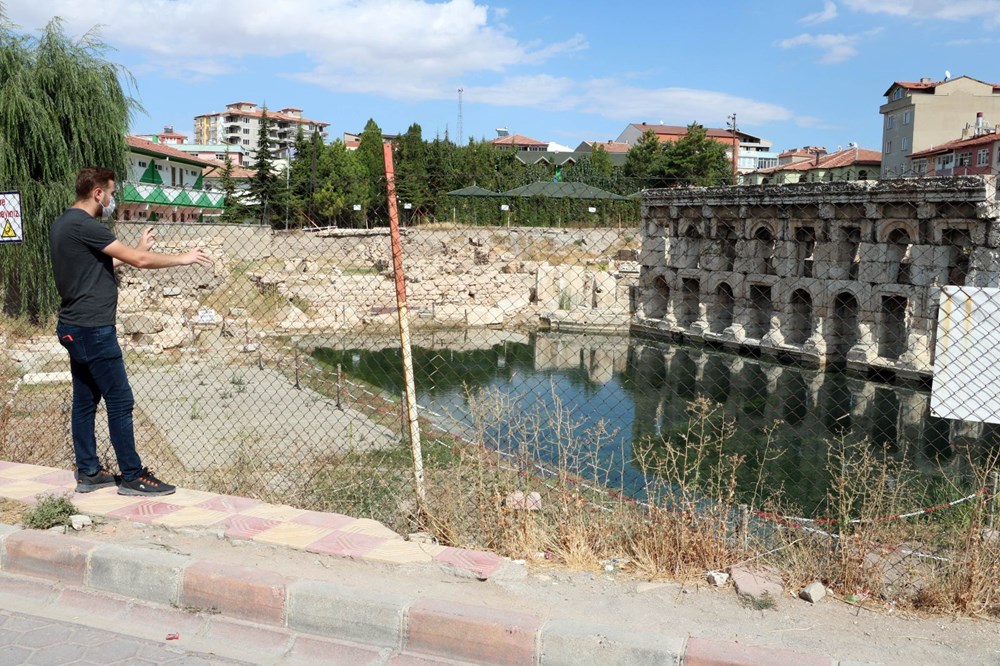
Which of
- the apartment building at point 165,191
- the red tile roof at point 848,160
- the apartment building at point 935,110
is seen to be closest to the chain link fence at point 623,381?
the apartment building at point 165,191

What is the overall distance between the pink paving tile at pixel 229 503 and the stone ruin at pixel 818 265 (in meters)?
20.0

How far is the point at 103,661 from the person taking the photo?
356 cm

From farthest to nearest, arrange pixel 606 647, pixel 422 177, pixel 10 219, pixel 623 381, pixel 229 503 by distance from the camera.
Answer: pixel 422 177
pixel 623 381
pixel 10 219
pixel 229 503
pixel 606 647

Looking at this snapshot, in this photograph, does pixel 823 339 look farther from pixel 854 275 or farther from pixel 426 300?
pixel 426 300

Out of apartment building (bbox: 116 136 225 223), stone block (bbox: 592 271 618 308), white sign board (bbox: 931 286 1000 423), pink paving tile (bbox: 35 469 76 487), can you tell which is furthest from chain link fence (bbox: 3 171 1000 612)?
apartment building (bbox: 116 136 225 223)

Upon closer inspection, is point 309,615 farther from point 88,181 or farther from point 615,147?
point 615,147

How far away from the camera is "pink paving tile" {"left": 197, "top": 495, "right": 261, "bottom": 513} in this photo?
5038mm

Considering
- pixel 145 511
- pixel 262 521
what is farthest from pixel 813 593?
pixel 145 511

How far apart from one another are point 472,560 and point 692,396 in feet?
68.9

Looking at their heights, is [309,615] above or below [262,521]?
below

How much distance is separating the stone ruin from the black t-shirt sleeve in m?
20.6

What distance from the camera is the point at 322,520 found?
16.0 feet

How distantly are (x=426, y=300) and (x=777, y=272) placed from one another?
14909 mm

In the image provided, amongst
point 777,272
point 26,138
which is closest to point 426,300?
point 777,272
